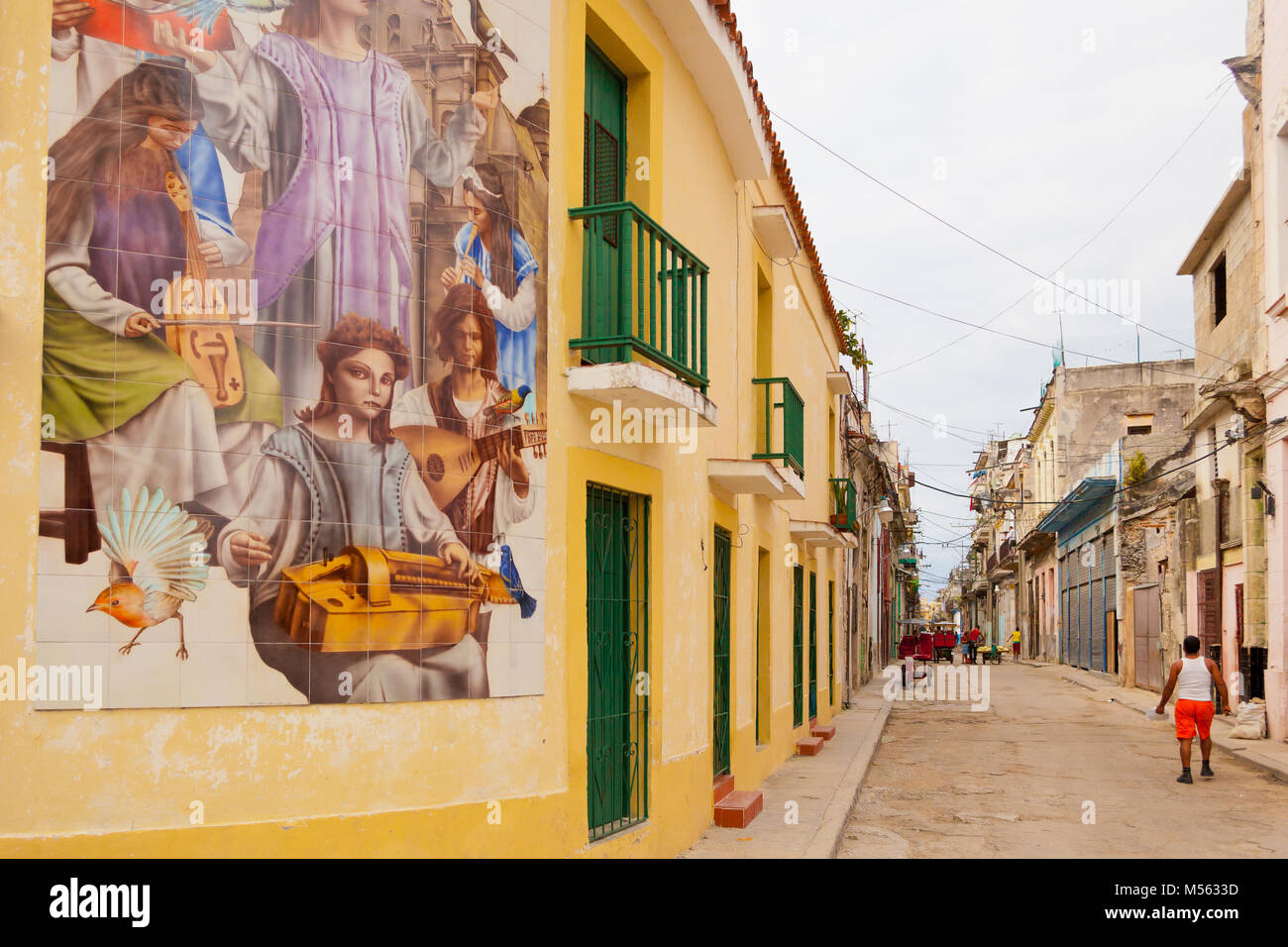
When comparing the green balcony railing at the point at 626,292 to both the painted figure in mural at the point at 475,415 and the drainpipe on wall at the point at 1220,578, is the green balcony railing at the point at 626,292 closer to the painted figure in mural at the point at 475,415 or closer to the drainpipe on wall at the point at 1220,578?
the painted figure in mural at the point at 475,415

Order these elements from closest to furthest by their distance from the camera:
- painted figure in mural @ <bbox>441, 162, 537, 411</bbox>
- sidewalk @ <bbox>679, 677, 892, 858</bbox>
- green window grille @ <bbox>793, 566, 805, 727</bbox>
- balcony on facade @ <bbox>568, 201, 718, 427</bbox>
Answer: painted figure in mural @ <bbox>441, 162, 537, 411</bbox>
balcony on facade @ <bbox>568, 201, 718, 427</bbox>
sidewalk @ <bbox>679, 677, 892, 858</bbox>
green window grille @ <bbox>793, 566, 805, 727</bbox>

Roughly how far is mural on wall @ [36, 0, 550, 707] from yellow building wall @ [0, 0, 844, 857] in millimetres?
117

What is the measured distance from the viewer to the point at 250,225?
16.6 feet

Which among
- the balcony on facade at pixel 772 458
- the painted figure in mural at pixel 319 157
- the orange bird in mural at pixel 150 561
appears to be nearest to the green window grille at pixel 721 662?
the balcony on facade at pixel 772 458

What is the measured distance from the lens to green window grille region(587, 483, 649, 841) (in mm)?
7000

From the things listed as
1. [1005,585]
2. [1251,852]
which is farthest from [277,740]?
[1005,585]

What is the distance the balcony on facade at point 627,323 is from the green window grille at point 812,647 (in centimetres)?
978

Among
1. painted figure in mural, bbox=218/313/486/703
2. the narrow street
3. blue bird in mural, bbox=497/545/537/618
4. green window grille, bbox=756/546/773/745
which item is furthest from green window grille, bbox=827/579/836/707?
painted figure in mural, bbox=218/313/486/703

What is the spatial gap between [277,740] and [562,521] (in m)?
2.11

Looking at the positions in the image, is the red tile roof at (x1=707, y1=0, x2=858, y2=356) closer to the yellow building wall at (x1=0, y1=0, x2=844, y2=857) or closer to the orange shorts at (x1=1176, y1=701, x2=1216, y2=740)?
the yellow building wall at (x1=0, y1=0, x2=844, y2=857)

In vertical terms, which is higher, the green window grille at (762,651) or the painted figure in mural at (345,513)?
the painted figure in mural at (345,513)

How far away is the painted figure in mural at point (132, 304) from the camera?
4691 millimetres

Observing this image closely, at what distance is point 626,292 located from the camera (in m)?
7.36
